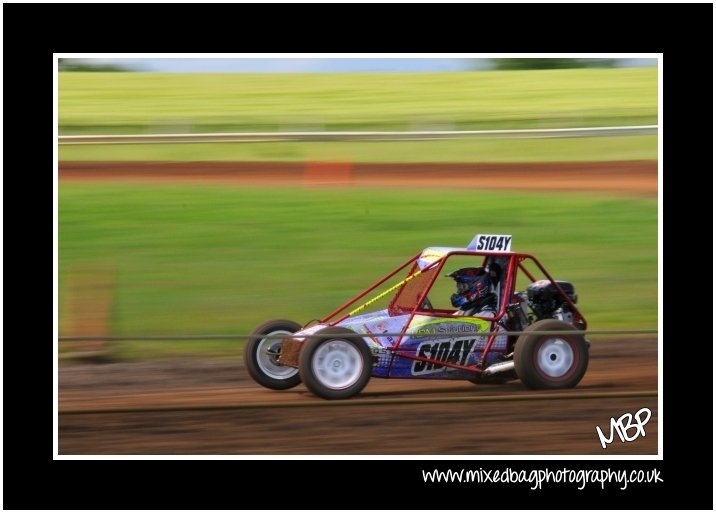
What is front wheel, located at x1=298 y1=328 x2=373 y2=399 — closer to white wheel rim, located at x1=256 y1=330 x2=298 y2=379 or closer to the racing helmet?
white wheel rim, located at x1=256 y1=330 x2=298 y2=379

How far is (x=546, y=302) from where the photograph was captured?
355 inches

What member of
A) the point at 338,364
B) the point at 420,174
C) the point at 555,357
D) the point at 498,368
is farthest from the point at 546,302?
the point at 338,364

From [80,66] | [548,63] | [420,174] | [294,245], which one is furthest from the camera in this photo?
[420,174]

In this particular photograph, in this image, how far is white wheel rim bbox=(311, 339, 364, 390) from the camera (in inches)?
328

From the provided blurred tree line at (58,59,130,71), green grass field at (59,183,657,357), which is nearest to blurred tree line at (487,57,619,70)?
green grass field at (59,183,657,357)

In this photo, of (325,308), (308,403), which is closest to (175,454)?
(308,403)

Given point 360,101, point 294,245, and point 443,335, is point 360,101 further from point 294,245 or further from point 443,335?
point 443,335

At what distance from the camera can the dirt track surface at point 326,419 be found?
8.20m

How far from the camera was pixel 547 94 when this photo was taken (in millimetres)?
9359

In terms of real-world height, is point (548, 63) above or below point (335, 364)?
above

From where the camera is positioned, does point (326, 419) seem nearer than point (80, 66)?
Yes

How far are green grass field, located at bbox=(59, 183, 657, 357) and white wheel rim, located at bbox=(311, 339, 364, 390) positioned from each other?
91 cm

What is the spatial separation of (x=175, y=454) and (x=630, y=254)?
3.95 meters

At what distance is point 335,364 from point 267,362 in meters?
0.66
